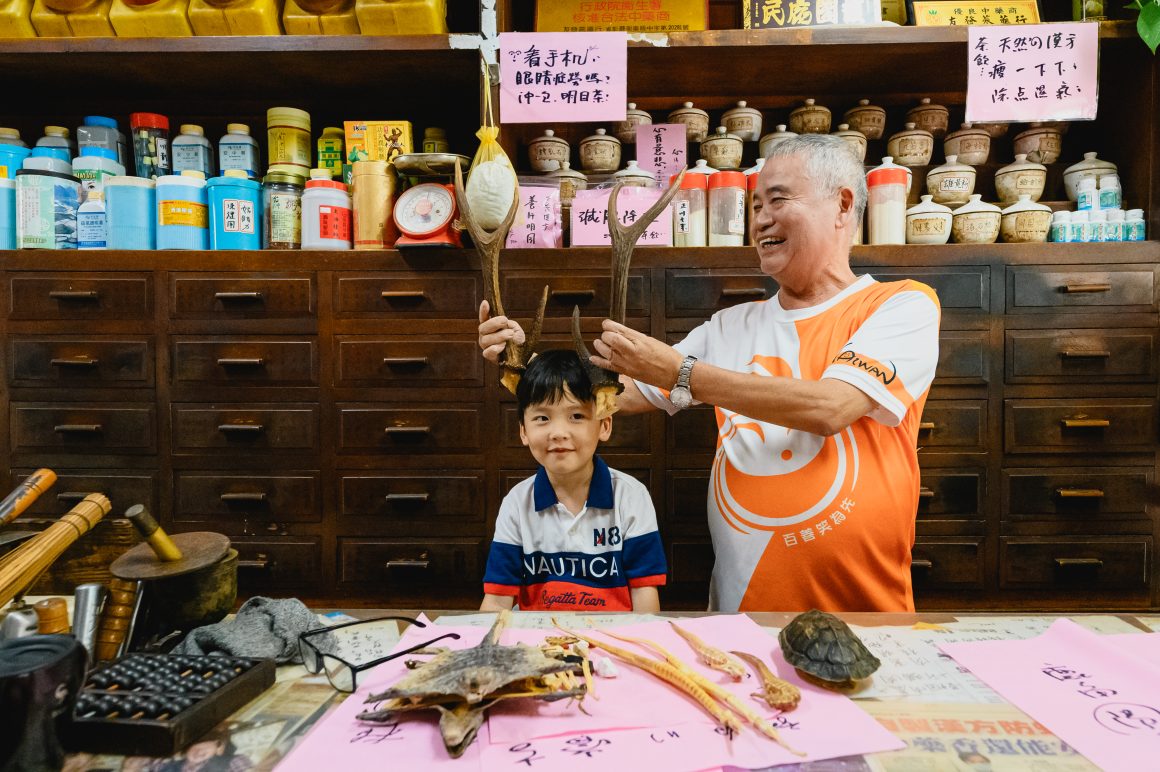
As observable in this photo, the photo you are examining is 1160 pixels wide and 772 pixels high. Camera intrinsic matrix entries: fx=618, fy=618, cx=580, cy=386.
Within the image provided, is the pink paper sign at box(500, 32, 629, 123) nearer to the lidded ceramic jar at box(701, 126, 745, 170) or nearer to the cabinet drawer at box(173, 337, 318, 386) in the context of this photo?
the lidded ceramic jar at box(701, 126, 745, 170)

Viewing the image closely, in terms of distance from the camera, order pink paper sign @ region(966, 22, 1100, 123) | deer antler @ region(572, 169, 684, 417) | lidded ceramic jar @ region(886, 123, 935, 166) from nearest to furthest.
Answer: deer antler @ region(572, 169, 684, 417), pink paper sign @ region(966, 22, 1100, 123), lidded ceramic jar @ region(886, 123, 935, 166)

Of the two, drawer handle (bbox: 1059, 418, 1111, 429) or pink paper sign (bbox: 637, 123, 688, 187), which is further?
pink paper sign (bbox: 637, 123, 688, 187)

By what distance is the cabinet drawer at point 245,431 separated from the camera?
200 cm

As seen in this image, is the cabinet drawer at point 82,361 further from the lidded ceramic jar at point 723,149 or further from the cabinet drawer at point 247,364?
the lidded ceramic jar at point 723,149

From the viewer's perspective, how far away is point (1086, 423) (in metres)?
1.92

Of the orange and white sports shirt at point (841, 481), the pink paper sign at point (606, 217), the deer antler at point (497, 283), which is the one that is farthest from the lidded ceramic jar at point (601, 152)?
the orange and white sports shirt at point (841, 481)

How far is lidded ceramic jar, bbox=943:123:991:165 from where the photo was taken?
6.92 ft

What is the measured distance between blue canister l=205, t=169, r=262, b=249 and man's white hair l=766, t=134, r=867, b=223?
160cm

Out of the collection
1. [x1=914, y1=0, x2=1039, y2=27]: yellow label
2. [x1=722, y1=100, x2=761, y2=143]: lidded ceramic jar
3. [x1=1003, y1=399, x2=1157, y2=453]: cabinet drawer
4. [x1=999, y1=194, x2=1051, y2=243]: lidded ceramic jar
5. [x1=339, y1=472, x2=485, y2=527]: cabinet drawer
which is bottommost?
[x1=339, y1=472, x2=485, y2=527]: cabinet drawer

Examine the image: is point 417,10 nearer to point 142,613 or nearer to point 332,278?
point 332,278

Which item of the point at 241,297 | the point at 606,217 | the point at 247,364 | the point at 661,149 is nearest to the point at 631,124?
the point at 661,149

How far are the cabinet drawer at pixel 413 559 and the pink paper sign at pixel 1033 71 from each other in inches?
80.9

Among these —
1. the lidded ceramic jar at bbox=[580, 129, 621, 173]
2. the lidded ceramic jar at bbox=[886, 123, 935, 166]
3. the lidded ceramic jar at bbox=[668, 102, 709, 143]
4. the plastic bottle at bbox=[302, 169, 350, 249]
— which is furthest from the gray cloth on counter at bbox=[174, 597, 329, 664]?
the lidded ceramic jar at bbox=[886, 123, 935, 166]

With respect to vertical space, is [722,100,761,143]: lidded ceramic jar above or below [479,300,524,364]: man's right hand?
above
